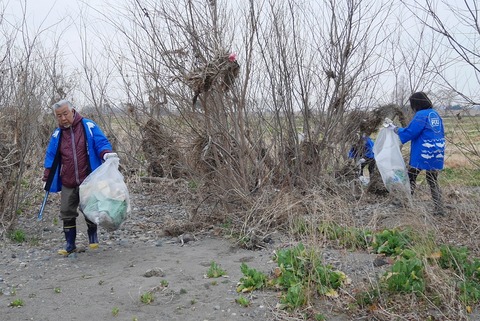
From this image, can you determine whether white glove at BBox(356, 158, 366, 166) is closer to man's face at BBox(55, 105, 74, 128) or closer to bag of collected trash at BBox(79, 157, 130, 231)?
bag of collected trash at BBox(79, 157, 130, 231)

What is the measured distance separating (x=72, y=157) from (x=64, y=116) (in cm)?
43

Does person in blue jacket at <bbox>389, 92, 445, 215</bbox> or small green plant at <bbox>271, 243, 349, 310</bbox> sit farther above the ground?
person in blue jacket at <bbox>389, 92, 445, 215</bbox>

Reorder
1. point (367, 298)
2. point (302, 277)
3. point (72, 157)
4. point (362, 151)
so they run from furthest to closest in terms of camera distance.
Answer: point (362, 151) < point (72, 157) < point (302, 277) < point (367, 298)

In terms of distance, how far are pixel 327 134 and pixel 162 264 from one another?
10.6ft

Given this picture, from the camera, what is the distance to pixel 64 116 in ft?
18.4

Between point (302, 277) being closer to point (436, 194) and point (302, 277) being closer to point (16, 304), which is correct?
point (16, 304)

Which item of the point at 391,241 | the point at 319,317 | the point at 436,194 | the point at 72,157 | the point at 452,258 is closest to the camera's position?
the point at 319,317

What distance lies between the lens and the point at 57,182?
585 cm

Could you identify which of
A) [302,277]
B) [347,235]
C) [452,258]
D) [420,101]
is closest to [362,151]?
[420,101]

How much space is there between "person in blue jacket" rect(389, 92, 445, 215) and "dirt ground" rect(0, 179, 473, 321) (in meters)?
1.95

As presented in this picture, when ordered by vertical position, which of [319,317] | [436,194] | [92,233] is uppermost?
[436,194]

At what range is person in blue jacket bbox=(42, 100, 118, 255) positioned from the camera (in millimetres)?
5715

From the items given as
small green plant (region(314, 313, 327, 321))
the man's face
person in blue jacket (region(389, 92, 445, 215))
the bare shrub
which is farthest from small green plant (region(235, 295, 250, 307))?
the bare shrub

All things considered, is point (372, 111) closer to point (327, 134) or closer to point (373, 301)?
point (327, 134)
